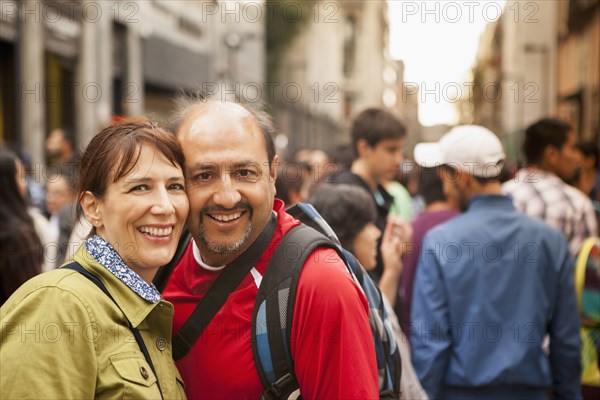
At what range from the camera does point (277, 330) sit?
2.34 m

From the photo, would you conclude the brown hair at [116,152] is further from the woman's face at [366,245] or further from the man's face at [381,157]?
the man's face at [381,157]

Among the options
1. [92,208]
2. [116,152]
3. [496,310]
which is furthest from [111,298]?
[496,310]

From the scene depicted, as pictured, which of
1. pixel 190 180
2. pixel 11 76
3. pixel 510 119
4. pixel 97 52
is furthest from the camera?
pixel 510 119

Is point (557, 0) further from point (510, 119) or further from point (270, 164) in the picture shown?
point (270, 164)

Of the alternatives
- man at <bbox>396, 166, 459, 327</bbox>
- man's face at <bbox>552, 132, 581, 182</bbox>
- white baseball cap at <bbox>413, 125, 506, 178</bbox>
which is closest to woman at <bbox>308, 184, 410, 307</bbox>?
white baseball cap at <bbox>413, 125, 506, 178</bbox>

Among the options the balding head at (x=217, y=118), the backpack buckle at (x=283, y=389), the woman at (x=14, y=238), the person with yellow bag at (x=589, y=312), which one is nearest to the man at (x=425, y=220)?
the person with yellow bag at (x=589, y=312)

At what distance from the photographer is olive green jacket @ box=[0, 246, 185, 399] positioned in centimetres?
201

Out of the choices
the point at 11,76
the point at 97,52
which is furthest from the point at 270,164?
the point at 97,52

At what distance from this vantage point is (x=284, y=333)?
2.34 metres

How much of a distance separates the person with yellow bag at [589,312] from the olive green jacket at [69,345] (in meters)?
3.18

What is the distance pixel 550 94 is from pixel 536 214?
1372 cm

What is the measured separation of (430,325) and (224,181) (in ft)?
6.76

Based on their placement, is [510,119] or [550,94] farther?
[510,119]

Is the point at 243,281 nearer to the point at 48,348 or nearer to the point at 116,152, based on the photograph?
the point at 116,152
